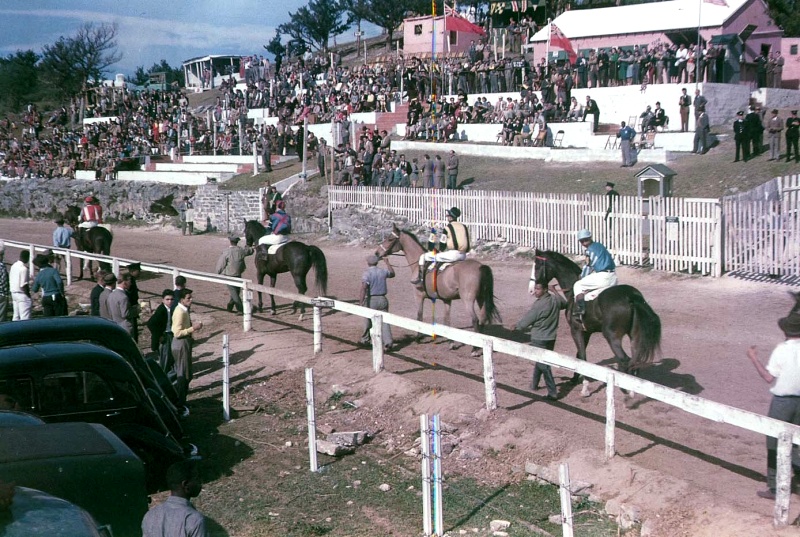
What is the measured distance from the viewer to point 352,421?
11.2 metres

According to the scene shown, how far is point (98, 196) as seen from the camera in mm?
42375

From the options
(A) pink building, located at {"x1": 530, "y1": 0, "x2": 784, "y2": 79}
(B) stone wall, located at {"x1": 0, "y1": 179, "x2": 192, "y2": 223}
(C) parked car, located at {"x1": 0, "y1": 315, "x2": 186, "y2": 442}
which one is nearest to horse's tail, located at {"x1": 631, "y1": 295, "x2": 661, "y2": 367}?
(C) parked car, located at {"x1": 0, "y1": 315, "x2": 186, "y2": 442}

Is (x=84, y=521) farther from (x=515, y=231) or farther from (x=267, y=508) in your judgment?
(x=515, y=231)

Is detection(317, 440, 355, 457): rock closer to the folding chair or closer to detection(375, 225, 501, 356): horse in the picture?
detection(375, 225, 501, 356): horse

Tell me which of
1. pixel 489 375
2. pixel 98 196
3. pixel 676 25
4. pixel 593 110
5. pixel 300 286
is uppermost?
pixel 676 25

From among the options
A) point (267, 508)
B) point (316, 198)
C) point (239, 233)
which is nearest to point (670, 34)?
point (316, 198)

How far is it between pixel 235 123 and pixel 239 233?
45.6ft

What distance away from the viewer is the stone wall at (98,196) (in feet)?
128

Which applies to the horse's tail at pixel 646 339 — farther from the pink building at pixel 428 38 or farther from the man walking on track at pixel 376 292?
the pink building at pixel 428 38

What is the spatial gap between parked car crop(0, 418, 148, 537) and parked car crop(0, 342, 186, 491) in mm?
2938

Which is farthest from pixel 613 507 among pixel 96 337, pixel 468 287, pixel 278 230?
pixel 278 230

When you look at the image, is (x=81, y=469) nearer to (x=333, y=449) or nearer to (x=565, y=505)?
(x=565, y=505)

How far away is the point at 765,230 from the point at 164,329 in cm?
1276

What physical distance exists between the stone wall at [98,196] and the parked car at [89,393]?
2988cm
